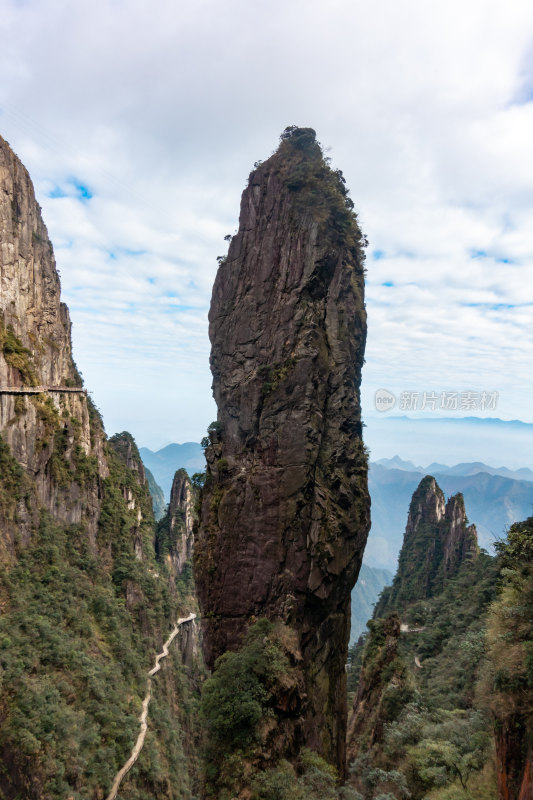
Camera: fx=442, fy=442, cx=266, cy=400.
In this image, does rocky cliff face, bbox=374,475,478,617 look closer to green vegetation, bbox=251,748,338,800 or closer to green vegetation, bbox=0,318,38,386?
green vegetation, bbox=251,748,338,800

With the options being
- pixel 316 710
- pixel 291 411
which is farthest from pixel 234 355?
pixel 316 710

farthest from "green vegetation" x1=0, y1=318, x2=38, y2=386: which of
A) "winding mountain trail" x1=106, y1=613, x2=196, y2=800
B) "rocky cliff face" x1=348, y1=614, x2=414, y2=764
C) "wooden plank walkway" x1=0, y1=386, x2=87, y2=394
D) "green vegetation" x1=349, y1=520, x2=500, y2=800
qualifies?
"green vegetation" x1=349, y1=520, x2=500, y2=800

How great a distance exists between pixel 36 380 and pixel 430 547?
6349cm

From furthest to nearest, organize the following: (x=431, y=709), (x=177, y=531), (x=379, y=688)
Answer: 1. (x=177, y=531)
2. (x=379, y=688)
3. (x=431, y=709)

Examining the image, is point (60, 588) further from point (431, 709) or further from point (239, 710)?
point (431, 709)

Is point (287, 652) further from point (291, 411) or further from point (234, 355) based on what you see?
point (234, 355)

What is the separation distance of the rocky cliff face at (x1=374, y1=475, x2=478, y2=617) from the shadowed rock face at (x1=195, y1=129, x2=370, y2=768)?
50.4 meters

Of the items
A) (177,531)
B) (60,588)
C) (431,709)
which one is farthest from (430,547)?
(60,588)

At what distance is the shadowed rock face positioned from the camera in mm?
19656

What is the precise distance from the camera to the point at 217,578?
2019cm

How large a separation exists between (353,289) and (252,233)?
6175mm

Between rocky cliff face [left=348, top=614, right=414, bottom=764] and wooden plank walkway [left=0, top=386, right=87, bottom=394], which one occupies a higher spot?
wooden plank walkway [left=0, top=386, right=87, bottom=394]

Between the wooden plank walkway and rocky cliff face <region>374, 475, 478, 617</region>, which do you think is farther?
rocky cliff face <region>374, 475, 478, 617</region>

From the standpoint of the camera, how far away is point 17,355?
36938 mm
